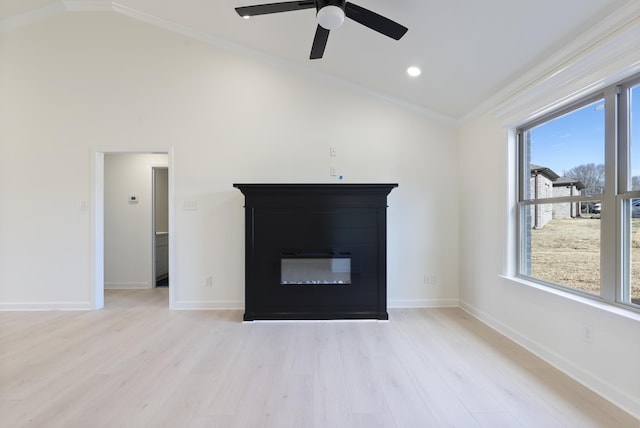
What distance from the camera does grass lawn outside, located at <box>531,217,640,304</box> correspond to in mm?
1758

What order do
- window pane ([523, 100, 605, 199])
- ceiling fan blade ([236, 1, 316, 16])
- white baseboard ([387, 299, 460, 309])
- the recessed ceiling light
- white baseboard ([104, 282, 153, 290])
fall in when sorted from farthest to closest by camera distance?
1. white baseboard ([104, 282, 153, 290])
2. white baseboard ([387, 299, 460, 309])
3. the recessed ceiling light
4. window pane ([523, 100, 605, 199])
5. ceiling fan blade ([236, 1, 316, 16])

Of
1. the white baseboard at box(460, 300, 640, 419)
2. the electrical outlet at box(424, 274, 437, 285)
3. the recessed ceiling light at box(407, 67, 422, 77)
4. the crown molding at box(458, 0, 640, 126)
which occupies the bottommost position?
the white baseboard at box(460, 300, 640, 419)

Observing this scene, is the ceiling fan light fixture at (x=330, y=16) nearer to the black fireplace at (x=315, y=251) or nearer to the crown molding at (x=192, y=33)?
the black fireplace at (x=315, y=251)

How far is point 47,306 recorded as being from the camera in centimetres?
346

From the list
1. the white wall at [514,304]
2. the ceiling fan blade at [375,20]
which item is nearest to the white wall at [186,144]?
the white wall at [514,304]

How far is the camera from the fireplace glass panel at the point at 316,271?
10.4ft

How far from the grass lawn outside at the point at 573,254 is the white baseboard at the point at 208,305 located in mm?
3246

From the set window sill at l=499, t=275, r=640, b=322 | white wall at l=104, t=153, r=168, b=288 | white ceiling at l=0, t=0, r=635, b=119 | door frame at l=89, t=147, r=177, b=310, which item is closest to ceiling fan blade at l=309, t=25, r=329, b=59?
white ceiling at l=0, t=0, r=635, b=119

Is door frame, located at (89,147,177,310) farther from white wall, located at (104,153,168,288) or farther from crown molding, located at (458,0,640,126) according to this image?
crown molding, located at (458,0,640,126)

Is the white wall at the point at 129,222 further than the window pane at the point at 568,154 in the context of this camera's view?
Yes

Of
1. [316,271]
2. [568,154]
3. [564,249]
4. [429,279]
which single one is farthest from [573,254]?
[316,271]

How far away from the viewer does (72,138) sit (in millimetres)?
3502

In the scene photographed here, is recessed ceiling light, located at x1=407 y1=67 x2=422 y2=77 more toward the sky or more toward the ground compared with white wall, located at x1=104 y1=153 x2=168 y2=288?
more toward the sky

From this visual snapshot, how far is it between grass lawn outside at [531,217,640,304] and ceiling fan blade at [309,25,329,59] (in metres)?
2.39
